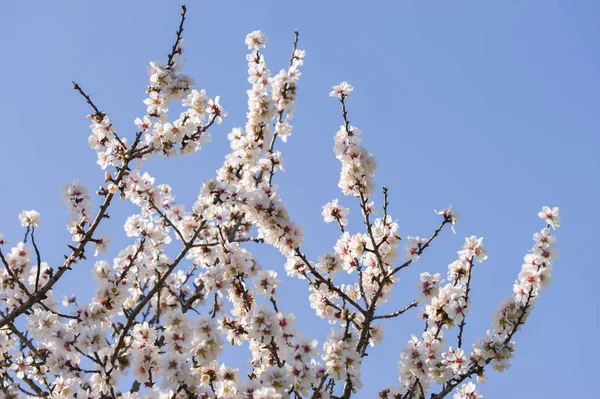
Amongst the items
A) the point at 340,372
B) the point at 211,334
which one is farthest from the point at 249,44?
the point at 340,372

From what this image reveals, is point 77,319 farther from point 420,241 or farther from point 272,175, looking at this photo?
point 420,241

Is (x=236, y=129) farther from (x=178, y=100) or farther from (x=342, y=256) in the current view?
(x=342, y=256)

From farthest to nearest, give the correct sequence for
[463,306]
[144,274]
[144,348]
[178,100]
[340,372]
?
[144,274]
[178,100]
[463,306]
[144,348]
[340,372]

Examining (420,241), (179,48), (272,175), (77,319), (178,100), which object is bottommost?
(77,319)

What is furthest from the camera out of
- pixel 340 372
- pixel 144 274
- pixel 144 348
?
pixel 144 274

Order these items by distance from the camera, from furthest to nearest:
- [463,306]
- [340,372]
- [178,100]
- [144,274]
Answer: [144,274], [178,100], [463,306], [340,372]

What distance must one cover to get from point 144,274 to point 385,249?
292 cm

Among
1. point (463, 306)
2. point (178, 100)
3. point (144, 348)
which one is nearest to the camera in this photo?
point (144, 348)

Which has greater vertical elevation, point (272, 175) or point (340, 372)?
point (272, 175)

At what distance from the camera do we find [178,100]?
6.49 meters

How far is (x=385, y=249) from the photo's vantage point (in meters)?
6.61

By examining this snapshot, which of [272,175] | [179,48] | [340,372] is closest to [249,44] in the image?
[179,48]

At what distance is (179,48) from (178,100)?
56 centimetres

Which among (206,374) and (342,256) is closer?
(206,374)
